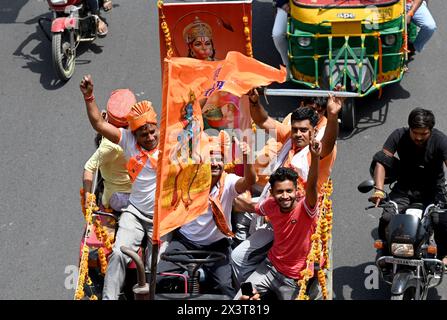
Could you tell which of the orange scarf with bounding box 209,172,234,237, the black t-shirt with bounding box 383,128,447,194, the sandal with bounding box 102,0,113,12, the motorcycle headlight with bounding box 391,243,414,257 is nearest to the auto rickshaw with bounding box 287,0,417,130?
the black t-shirt with bounding box 383,128,447,194

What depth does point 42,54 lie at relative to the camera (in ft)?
46.9

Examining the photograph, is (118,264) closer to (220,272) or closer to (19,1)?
(220,272)

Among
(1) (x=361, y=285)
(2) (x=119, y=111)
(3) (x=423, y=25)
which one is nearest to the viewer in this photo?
(2) (x=119, y=111)

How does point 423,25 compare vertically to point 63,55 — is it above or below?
above

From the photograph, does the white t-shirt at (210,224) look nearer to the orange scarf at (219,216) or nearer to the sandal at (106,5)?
the orange scarf at (219,216)

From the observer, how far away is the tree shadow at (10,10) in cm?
1502

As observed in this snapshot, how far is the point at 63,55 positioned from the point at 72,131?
1.15 meters

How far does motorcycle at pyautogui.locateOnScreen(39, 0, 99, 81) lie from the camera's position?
1337cm

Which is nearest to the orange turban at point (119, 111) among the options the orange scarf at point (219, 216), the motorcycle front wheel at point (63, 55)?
the orange scarf at point (219, 216)

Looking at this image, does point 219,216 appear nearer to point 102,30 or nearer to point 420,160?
point 420,160

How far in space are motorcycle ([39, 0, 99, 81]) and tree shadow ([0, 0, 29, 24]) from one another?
2.83 feet

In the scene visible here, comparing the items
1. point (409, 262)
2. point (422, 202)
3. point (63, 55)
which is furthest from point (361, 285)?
point (63, 55)

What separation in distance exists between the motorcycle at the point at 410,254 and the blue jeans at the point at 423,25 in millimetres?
3854

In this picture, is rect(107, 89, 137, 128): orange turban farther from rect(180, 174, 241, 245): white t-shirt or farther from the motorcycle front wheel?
the motorcycle front wheel
